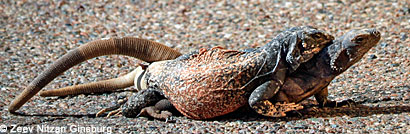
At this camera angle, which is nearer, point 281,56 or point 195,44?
point 281,56

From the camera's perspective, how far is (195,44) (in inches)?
365

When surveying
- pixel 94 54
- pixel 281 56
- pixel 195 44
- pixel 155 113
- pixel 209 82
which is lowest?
pixel 155 113

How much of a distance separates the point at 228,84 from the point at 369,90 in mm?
1896

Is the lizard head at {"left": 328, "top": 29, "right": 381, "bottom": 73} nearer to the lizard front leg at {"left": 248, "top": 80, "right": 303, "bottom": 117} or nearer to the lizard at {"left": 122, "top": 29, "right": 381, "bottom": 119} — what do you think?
the lizard at {"left": 122, "top": 29, "right": 381, "bottom": 119}

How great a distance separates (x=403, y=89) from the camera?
22.1ft

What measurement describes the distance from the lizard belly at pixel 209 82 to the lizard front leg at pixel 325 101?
853 mm

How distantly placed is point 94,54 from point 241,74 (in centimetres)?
176

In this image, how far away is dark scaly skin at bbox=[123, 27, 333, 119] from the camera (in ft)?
19.1

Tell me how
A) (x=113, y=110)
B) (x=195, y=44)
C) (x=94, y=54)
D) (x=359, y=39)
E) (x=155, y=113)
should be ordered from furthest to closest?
(x=195, y=44)
(x=113, y=110)
(x=94, y=54)
(x=155, y=113)
(x=359, y=39)

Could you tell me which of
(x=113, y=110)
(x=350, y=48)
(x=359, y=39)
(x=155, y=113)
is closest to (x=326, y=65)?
(x=350, y=48)

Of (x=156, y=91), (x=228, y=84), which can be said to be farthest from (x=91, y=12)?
(x=228, y=84)

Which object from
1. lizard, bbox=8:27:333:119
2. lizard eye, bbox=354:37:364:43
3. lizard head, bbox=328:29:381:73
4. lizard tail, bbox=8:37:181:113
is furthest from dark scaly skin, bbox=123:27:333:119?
lizard tail, bbox=8:37:181:113

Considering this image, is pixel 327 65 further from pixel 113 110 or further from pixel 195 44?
pixel 195 44

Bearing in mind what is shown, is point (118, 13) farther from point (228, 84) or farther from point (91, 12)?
point (228, 84)
